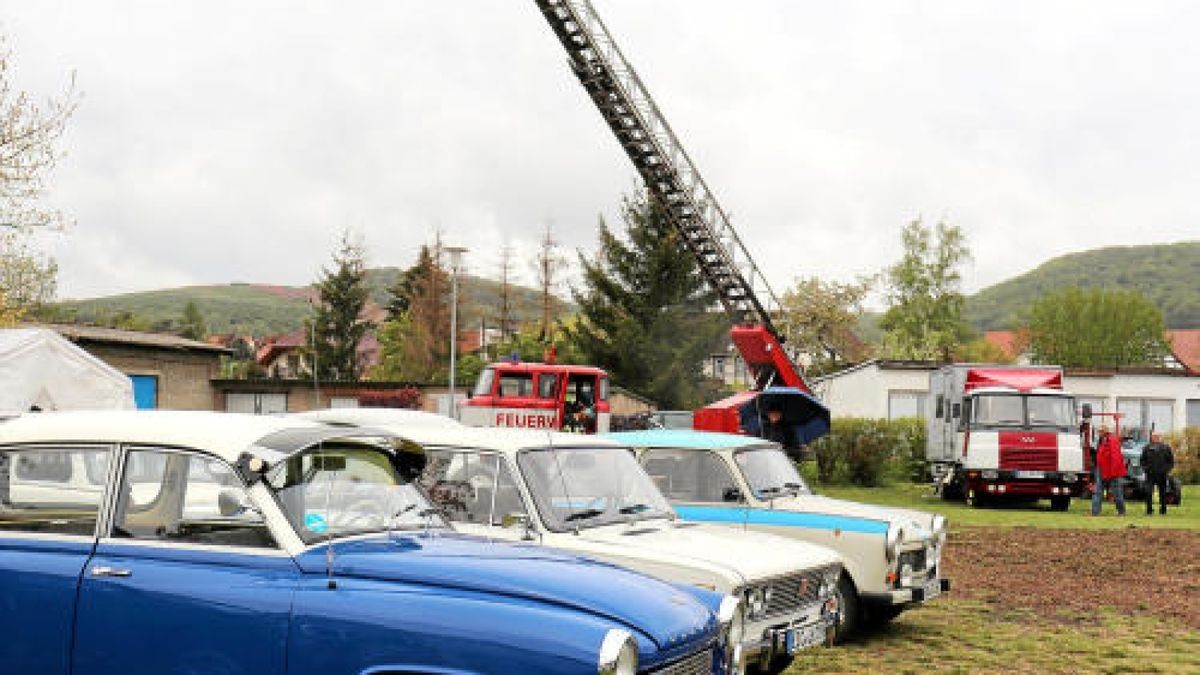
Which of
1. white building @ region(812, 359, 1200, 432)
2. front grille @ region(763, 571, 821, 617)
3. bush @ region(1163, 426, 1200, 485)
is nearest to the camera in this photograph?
front grille @ region(763, 571, 821, 617)

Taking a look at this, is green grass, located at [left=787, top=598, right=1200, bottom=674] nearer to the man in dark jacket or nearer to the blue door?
the man in dark jacket

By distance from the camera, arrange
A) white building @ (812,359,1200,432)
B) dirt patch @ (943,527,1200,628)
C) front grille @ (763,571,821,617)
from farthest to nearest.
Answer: white building @ (812,359,1200,432)
dirt patch @ (943,527,1200,628)
front grille @ (763,571,821,617)

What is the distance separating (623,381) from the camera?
4875cm

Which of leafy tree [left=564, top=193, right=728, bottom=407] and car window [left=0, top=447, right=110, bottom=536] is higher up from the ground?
leafy tree [left=564, top=193, right=728, bottom=407]

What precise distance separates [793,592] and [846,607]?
2.09 metres

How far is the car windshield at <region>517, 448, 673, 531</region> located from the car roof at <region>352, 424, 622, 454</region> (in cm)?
7

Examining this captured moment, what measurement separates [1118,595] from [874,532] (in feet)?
17.5

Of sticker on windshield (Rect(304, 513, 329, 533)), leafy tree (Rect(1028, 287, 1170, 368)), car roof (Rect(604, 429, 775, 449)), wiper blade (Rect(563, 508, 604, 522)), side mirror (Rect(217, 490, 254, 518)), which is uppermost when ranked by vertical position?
leafy tree (Rect(1028, 287, 1170, 368))

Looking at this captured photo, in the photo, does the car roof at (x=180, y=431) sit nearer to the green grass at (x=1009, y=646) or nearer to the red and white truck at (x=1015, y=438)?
the green grass at (x=1009, y=646)

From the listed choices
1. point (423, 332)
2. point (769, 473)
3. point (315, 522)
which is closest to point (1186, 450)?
point (769, 473)

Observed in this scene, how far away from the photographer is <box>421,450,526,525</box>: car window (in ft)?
26.2

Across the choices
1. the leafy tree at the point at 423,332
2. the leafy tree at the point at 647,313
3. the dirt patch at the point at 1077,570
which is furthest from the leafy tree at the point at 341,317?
the dirt patch at the point at 1077,570

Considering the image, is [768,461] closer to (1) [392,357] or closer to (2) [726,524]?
(2) [726,524]

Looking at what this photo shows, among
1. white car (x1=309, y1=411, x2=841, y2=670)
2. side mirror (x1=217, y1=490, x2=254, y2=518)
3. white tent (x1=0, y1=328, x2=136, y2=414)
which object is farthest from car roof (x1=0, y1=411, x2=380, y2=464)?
white tent (x1=0, y1=328, x2=136, y2=414)
